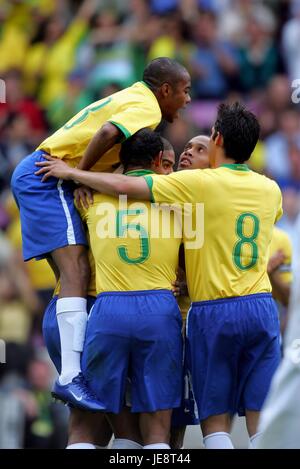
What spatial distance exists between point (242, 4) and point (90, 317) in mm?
7541

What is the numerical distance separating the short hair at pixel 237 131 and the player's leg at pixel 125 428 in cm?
162

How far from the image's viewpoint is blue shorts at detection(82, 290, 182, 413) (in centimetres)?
696

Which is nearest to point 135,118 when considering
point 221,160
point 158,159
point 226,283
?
point 158,159

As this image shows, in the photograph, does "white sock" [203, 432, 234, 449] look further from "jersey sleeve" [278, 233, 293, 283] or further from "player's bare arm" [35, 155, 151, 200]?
"jersey sleeve" [278, 233, 293, 283]

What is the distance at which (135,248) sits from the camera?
7051 mm

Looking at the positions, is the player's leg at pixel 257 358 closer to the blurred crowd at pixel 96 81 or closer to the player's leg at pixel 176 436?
the player's leg at pixel 176 436

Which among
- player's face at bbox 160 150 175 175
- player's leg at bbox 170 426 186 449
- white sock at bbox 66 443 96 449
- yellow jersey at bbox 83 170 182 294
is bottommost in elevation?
player's leg at bbox 170 426 186 449

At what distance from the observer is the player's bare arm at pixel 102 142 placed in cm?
705

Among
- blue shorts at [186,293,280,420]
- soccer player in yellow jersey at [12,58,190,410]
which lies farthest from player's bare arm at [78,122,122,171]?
blue shorts at [186,293,280,420]

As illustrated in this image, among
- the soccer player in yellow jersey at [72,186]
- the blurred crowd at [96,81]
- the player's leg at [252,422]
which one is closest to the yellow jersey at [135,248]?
the soccer player in yellow jersey at [72,186]

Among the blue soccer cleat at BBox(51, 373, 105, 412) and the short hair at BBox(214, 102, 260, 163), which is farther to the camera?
the short hair at BBox(214, 102, 260, 163)

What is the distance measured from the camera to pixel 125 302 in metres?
Result: 7.01

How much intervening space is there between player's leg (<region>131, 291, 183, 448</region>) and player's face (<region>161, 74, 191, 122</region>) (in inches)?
47.4

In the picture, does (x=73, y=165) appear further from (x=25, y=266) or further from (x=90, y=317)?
(x=25, y=266)
